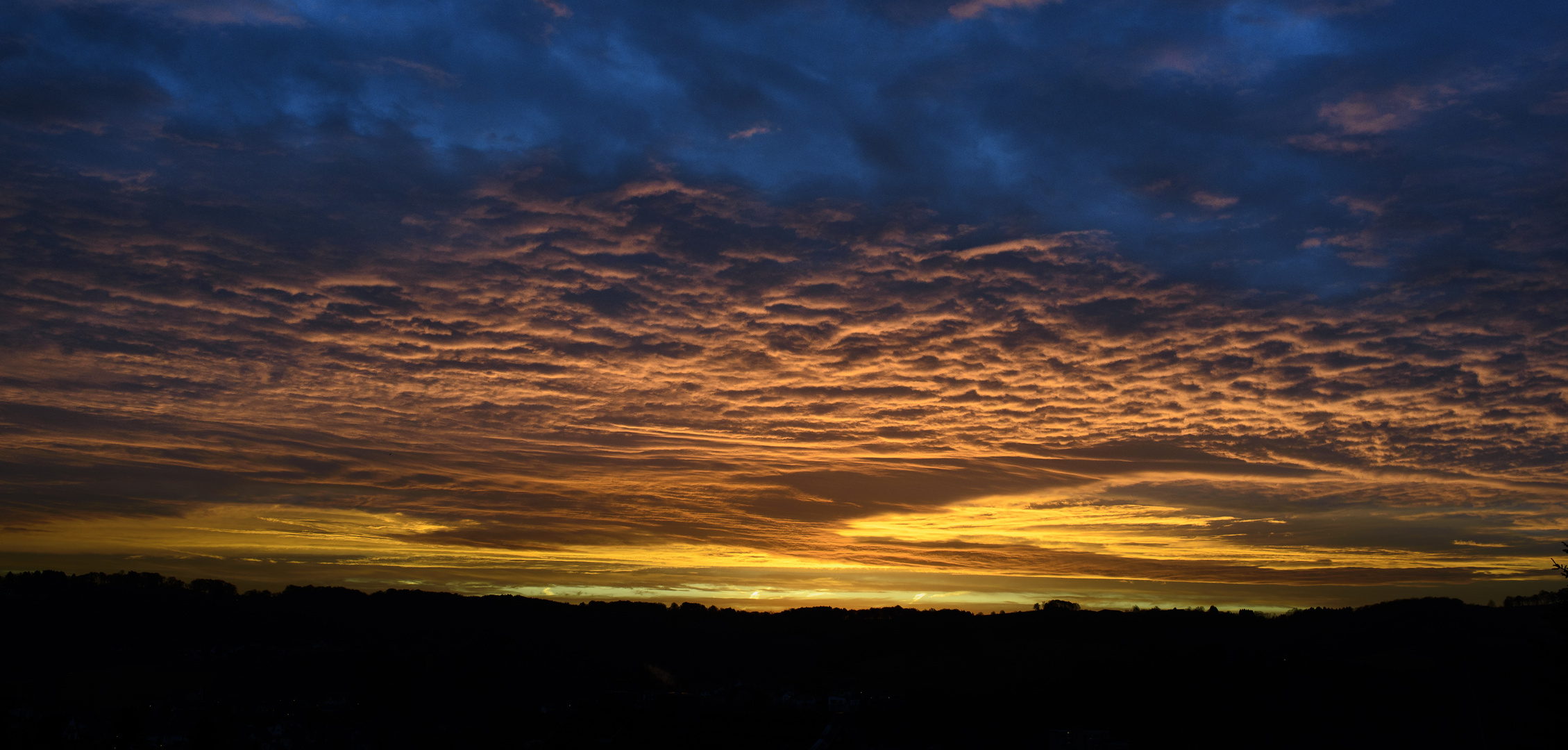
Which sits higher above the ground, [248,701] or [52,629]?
[52,629]

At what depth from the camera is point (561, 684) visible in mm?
109250

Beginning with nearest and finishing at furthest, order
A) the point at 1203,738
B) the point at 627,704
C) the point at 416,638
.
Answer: the point at 627,704 < the point at 1203,738 < the point at 416,638

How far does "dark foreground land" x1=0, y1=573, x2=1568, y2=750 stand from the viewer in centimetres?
9850

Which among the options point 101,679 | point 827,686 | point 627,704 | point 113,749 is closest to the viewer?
point 627,704

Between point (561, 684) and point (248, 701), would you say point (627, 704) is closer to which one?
point (561, 684)

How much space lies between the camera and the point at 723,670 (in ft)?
414

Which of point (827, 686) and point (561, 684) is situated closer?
point (561, 684)

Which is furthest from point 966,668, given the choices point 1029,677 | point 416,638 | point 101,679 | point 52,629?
point 52,629

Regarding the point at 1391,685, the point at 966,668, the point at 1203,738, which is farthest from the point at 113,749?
the point at 1391,685

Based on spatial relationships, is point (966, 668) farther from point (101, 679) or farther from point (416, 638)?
Result: point (101, 679)

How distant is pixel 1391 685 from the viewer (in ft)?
337

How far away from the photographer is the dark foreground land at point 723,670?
98.5m

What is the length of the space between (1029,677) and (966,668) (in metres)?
8.43

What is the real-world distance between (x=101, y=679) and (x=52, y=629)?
9.81 metres
